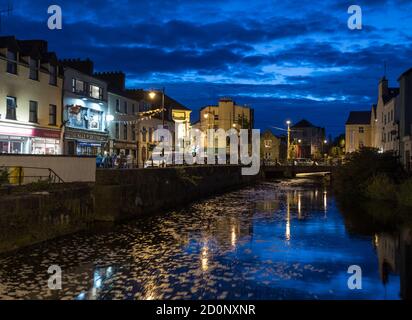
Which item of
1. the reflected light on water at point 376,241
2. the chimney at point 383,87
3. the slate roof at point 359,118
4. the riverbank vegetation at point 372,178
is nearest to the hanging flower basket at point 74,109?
the riverbank vegetation at point 372,178

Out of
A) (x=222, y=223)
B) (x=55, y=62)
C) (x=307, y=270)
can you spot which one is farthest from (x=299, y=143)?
(x=307, y=270)

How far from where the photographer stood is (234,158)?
94125mm

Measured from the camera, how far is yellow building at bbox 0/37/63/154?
38656mm

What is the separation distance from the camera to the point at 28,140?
4138 cm

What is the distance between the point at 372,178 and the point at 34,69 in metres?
30.2

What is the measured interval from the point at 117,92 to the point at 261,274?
48.4 meters

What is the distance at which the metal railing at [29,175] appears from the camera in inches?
949

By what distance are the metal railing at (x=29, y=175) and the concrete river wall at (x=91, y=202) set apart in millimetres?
1001

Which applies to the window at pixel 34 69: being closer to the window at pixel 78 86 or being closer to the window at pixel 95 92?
the window at pixel 78 86

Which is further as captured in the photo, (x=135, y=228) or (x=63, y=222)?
(x=135, y=228)

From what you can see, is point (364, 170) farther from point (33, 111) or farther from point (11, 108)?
point (11, 108)
